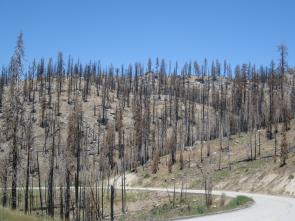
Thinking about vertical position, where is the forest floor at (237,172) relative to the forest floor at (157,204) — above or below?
above

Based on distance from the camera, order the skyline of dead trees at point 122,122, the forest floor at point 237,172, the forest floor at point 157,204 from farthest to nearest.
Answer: the skyline of dead trees at point 122,122 < the forest floor at point 237,172 < the forest floor at point 157,204

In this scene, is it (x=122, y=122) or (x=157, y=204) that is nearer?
(x=157, y=204)

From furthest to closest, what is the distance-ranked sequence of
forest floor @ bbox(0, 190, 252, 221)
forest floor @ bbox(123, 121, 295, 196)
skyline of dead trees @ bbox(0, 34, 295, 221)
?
skyline of dead trees @ bbox(0, 34, 295, 221), forest floor @ bbox(123, 121, 295, 196), forest floor @ bbox(0, 190, 252, 221)

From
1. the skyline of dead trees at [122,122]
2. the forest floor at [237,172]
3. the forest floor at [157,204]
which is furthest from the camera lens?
the skyline of dead trees at [122,122]

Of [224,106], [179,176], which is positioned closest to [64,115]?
[224,106]

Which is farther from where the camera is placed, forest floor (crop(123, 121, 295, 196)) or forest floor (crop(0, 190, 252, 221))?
forest floor (crop(123, 121, 295, 196))

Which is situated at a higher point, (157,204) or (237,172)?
(237,172)

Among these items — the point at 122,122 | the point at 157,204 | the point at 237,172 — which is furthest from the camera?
the point at 122,122

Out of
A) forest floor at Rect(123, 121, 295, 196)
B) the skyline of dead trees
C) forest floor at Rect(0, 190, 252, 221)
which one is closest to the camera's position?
forest floor at Rect(0, 190, 252, 221)

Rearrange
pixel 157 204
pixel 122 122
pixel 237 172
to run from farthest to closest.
→ pixel 122 122, pixel 237 172, pixel 157 204

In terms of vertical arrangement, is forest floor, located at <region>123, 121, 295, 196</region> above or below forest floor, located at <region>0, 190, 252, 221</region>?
above

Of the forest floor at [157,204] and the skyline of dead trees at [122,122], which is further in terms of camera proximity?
the skyline of dead trees at [122,122]

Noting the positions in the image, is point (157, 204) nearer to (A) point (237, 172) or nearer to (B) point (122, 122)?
(A) point (237, 172)

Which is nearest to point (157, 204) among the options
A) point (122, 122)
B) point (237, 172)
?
point (237, 172)
